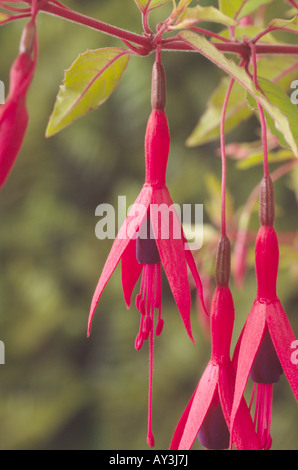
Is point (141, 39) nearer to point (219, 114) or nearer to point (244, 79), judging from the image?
point (244, 79)

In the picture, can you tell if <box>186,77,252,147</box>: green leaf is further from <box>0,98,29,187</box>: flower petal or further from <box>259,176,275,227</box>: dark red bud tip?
<box>0,98,29,187</box>: flower petal

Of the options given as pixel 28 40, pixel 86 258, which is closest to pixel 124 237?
pixel 28 40

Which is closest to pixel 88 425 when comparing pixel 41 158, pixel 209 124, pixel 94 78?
pixel 41 158

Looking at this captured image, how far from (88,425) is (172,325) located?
1.55 feet

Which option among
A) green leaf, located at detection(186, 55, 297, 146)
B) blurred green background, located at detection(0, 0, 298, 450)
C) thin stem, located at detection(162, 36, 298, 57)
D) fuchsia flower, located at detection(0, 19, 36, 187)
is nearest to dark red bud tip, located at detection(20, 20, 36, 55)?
fuchsia flower, located at detection(0, 19, 36, 187)

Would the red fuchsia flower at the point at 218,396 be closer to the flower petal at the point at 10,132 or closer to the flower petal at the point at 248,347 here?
the flower petal at the point at 248,347

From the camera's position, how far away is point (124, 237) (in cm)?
33

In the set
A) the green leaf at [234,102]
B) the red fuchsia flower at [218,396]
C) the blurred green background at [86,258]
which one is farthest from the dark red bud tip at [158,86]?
the blurred green background at [86,258]

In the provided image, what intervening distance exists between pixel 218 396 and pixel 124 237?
0.40ft

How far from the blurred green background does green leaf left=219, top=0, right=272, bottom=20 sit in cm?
108

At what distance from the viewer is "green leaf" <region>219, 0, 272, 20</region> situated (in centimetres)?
45

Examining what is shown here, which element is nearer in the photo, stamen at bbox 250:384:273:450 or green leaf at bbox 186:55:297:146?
stamen at bbox 250:384:273:450

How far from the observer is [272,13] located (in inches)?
50.6

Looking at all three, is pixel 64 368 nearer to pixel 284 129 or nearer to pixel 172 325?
pixel 172 325
